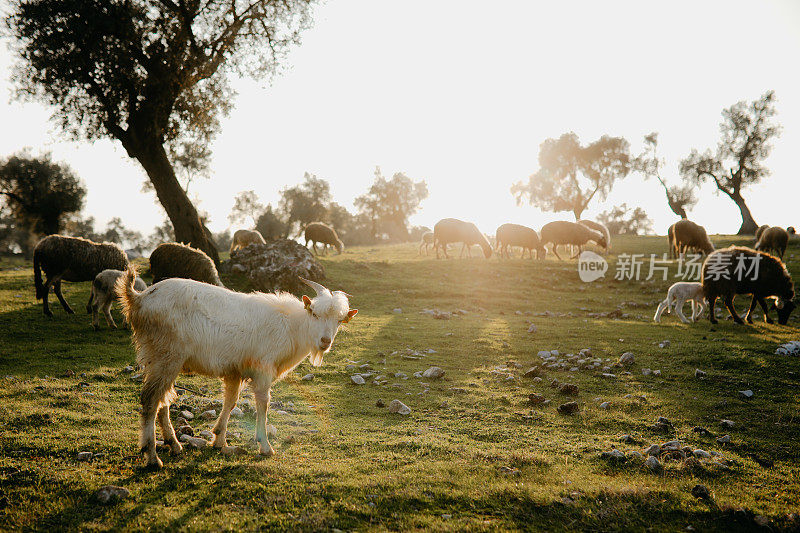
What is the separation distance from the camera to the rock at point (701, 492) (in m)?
4.66

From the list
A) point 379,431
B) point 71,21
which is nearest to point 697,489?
point 379,431

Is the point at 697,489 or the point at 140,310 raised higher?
the point at 140,310

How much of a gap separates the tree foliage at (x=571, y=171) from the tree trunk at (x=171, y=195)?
4891 cm

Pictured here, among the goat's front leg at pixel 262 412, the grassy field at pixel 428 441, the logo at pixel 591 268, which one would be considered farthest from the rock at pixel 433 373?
the logo at pixel 591 268

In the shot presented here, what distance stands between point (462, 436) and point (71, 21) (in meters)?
20.5

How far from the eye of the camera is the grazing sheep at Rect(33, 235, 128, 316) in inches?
542

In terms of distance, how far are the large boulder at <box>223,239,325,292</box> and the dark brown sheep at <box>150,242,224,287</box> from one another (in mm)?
3100

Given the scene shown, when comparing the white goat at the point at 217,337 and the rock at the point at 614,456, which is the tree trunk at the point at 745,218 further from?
the white goat at the point at 217,337

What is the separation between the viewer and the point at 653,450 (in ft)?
18.8

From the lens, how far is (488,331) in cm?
1356

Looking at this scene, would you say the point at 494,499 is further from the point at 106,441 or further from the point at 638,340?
the point at 638,340

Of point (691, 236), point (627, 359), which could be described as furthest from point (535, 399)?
point (691, 236)

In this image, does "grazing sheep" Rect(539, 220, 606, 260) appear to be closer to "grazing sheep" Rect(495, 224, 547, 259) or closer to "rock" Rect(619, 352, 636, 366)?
"grazing sheep" Rect(495, 224, 547, 259)

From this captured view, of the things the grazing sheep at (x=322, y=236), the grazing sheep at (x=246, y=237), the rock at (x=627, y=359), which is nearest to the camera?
the rock at (x=627, y=359)
